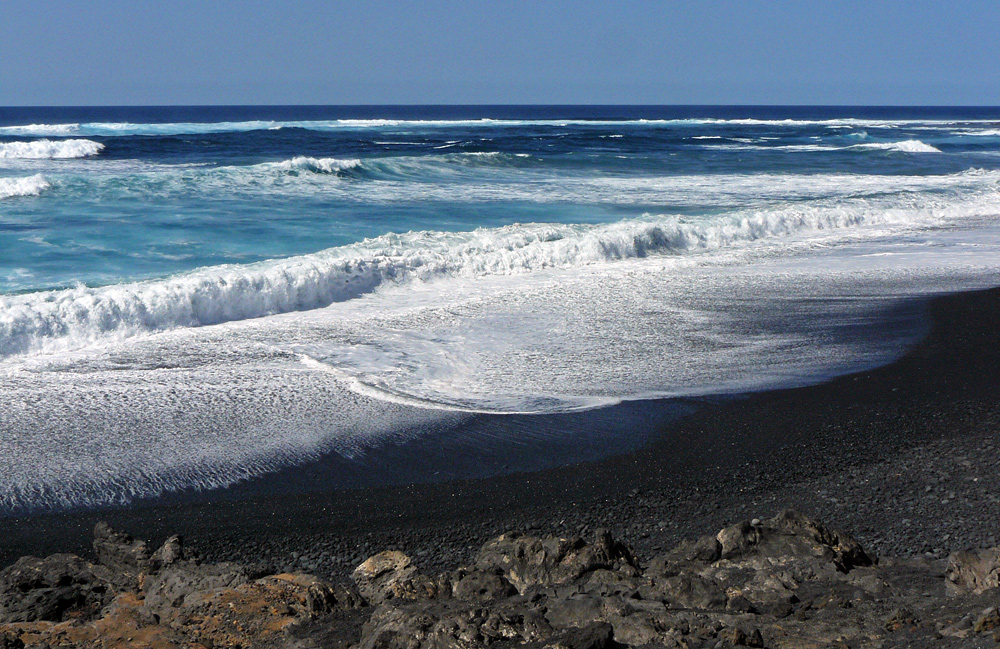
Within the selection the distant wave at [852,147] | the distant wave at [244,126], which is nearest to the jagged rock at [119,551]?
the distant wave at [852,147]

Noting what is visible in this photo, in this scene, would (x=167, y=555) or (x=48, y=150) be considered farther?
(x=48, y=150)

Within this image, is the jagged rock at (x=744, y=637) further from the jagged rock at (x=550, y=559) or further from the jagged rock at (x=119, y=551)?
the jagged rock at (x=119, y=551)

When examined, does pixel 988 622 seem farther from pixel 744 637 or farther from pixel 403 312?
pixel 403 312

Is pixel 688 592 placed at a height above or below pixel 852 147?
below

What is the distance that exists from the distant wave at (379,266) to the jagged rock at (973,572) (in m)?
A: 6.56

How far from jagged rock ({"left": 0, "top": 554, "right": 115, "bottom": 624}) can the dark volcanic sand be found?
0.50 metres

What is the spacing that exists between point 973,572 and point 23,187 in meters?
18.5

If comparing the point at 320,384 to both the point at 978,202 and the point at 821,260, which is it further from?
the point at 978,202

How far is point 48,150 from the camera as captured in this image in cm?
3130

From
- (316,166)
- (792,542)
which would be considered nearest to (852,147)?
(316,166)

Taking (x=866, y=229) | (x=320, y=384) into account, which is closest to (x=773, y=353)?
(x=320, y=384)

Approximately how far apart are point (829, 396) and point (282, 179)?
1694 centimetres

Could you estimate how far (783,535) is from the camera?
11.4 feet

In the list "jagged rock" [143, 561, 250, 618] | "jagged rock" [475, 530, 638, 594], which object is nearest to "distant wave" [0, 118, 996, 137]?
"jagged rock" [143, 561, 250, 618]
